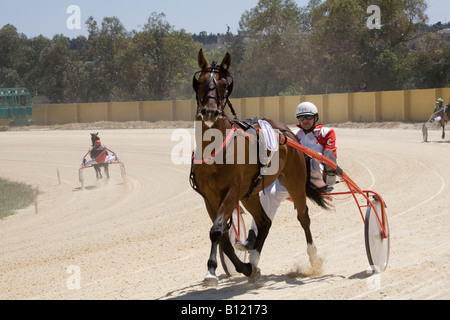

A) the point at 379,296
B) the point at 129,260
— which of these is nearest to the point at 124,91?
the point at 129,260

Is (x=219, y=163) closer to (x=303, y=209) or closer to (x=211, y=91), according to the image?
(x=211, y=91)

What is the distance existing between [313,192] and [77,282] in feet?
9.33

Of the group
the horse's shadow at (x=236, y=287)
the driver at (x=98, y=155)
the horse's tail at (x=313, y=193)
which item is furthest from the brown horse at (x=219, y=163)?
the driver at (x=98, y=155)

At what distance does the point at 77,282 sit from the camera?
737 cm

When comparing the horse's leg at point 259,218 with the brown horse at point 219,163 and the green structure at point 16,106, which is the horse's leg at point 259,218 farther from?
the green structure at point 16,106

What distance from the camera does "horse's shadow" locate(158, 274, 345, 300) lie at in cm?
596

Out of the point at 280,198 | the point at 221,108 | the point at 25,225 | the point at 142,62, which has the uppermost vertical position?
the point at 142,62

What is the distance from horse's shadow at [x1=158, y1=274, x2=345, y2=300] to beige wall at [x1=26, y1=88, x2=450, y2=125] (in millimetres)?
26031

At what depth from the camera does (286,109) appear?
3797 centimetres

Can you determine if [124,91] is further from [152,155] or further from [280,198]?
[280,198]

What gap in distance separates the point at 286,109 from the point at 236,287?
3200cm

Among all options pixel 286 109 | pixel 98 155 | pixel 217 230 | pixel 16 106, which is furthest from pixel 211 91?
pixel 16 106

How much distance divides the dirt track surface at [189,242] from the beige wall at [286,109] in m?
10.4

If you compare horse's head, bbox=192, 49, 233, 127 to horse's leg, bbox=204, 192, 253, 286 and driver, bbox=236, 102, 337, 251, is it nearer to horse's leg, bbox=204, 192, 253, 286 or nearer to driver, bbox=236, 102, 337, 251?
horse's leg, bbox=204, 192, 253, 286
